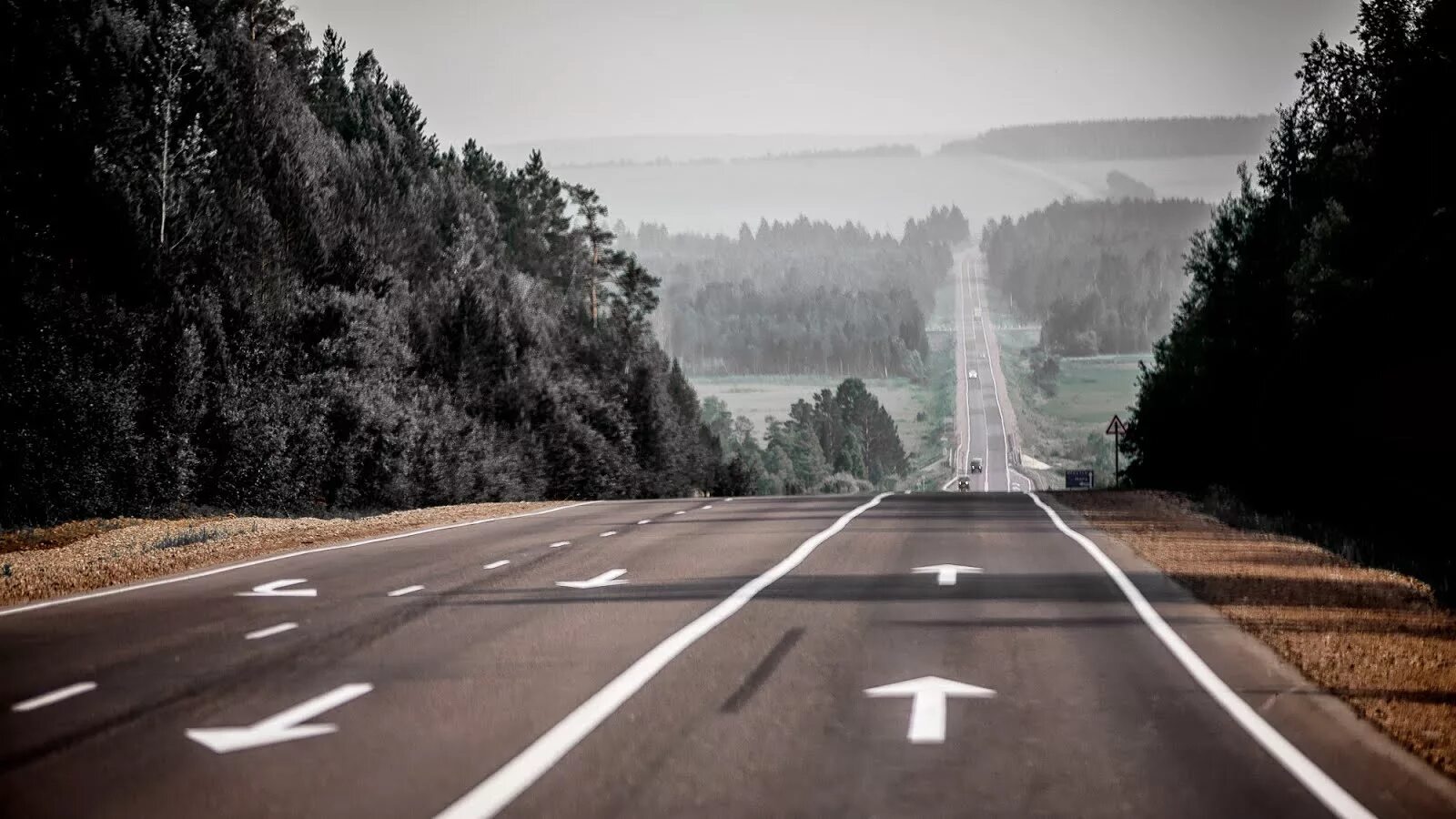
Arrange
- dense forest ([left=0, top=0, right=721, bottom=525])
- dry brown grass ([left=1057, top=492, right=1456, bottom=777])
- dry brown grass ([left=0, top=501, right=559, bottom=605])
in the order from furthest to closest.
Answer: dense forest ([left=0, top=0, right=721, bottom=525]) < dry brown grass ([left=0, top=501, right=559, bottom=605]) < dry brown grass ([left=1057, top=492, right=1456, bottom=777])

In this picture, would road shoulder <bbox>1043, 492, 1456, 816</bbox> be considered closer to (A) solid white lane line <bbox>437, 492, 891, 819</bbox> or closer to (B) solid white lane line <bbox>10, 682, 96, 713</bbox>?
(A) solid white lane line <bbox>437, 492, 891, 819</bbox>

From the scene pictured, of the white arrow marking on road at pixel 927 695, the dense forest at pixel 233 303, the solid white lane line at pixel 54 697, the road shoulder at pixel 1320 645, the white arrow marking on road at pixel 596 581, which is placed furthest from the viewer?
the dense forest at pixel 233 303

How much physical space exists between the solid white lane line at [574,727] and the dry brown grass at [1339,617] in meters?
4.56

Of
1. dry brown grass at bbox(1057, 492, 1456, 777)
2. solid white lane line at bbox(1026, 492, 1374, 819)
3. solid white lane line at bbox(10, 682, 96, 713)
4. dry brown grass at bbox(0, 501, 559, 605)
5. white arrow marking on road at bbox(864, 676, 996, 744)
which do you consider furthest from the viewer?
dry brown grass at bbox(0, 501, 559, 605)

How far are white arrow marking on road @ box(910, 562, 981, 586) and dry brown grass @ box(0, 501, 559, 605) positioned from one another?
8951mm

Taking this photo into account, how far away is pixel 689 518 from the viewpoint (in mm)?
29766

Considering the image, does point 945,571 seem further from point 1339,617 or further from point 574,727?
point 574,727

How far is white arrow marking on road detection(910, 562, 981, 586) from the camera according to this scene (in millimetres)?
17625

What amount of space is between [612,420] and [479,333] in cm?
1370

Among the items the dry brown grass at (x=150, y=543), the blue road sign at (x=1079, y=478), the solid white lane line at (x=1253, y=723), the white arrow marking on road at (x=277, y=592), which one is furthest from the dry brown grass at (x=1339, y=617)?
the blue road sign at (x=1079, y=478)

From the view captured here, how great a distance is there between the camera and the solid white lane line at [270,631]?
12.4 m

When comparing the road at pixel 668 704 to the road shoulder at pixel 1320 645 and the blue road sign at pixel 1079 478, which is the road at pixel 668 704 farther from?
the blue road sign at pixel 1079 478

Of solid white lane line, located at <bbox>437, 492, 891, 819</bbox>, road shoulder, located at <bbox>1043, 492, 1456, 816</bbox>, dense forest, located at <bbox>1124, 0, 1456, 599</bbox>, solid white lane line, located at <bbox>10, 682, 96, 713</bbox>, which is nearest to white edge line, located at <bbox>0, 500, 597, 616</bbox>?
solid white lane line, located at <bbox>10, 682, 96, 713</bbox>

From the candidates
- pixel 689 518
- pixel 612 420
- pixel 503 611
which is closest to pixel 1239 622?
pixel 503 611
